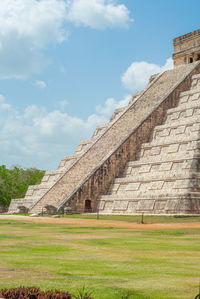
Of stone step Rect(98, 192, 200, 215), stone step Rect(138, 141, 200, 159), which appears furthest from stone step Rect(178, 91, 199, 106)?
stone step Rect(98, 192, 200, 215)

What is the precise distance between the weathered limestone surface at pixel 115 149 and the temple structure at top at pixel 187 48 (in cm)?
607

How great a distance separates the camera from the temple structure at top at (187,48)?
133 feet

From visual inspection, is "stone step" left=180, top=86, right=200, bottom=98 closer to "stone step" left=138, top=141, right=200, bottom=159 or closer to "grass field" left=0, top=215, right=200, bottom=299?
"stone step" left=138, top=141, right=200, bottom=159

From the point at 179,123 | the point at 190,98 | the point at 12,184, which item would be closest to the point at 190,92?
the point at 190,98

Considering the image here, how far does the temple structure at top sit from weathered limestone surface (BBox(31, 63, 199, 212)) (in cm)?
607

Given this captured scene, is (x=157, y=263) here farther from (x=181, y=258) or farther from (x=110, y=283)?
(x=110, y=283)

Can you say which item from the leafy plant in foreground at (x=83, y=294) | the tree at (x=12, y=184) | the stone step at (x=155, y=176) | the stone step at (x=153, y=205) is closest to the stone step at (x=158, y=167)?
the stone step at (x=155, y=176)

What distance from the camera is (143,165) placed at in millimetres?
26781

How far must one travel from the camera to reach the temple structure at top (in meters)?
40.4

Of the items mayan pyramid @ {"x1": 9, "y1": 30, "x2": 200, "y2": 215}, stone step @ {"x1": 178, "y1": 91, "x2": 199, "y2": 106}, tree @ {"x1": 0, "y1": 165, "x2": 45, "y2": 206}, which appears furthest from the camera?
tree @ {"x1": 0, "y1": 165, "x2": 45, "y2": 206}

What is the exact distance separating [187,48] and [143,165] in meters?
18.7

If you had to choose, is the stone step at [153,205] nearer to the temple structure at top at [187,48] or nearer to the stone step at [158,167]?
the stone step at [158,167]

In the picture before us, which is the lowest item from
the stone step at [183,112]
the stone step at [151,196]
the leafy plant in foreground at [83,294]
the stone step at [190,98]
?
the leafy plant in foreground at [83,294]

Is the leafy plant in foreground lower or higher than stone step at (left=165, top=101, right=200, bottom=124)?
lower
